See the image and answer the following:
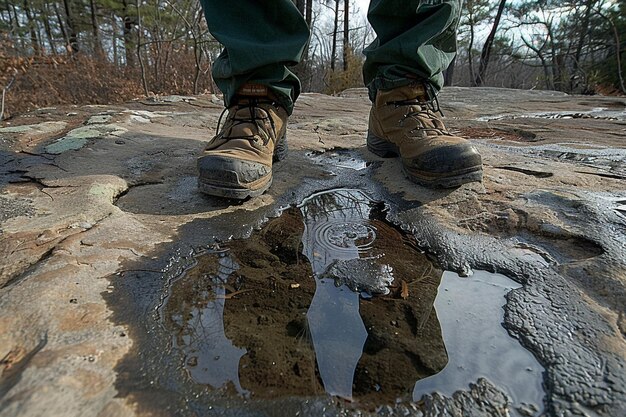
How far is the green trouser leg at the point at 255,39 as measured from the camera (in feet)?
4.41

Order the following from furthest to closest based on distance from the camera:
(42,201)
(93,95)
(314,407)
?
1. (93,95)
2. (42,201)
3. (314,407)

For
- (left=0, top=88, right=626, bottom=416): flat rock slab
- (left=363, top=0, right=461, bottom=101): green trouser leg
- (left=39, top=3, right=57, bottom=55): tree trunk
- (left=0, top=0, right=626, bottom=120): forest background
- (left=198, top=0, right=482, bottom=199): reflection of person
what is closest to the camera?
(left=0, top=88, right=626, bottom=416): flat rock slab

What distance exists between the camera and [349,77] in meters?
11.2

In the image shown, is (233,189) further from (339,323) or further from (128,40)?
(128,40)

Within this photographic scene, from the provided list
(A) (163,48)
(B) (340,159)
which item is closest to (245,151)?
(B) (340,159)

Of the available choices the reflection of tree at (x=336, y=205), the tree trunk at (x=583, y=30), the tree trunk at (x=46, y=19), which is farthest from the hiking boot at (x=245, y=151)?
the tree trunk at (x=583, y=30)

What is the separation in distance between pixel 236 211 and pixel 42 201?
0.57 meters

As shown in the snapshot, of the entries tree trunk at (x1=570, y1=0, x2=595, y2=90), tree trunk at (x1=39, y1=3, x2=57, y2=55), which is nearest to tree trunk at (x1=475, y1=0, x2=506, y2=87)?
tree trunk at (x1=570, y1=0, x2=595, y2=90)

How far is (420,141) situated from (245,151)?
24.4 inches

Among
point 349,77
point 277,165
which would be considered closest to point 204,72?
point 349,77

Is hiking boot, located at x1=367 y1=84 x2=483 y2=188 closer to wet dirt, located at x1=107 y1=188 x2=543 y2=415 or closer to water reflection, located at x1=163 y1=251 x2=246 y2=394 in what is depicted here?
→ wet dirt, located at x1=107 y1=188 x2=543 y2=415

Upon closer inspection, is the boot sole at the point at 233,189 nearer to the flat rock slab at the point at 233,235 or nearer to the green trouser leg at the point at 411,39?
the flat rock slab at the point at 233,235

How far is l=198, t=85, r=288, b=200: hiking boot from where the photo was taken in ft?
3.78

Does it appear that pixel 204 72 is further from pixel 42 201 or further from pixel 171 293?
pixel 171 293
